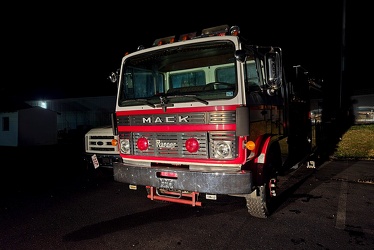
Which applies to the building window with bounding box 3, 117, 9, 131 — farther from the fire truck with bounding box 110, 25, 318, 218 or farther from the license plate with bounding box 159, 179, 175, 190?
the license plate with bounding box 159, 179, 175, 190

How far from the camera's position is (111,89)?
100 feet

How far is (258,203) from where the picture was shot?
419 centimetres

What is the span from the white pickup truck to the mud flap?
346 cm

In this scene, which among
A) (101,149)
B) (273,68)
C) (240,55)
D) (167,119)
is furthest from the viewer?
(101,149)

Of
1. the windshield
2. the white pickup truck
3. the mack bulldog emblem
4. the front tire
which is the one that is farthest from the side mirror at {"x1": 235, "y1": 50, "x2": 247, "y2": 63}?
the white pickup truck

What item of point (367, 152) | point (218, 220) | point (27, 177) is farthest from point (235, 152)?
Answer: point (367, 152)

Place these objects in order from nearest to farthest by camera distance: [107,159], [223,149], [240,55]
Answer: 1. [240,55]
2. [223,149]
3. [107,159]

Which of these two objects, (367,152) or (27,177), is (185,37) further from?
(367,152)

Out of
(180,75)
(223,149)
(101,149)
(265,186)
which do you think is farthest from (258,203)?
(101,149)

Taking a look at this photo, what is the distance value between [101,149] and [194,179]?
13.0 ft

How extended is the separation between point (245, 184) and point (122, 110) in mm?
2377

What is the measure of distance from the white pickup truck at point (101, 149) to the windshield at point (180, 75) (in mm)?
2212

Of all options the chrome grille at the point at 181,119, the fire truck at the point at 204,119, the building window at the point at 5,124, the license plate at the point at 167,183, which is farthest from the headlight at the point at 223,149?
the building window at the point at 5,124

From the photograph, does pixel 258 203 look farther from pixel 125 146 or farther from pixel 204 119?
pixel 125 146
